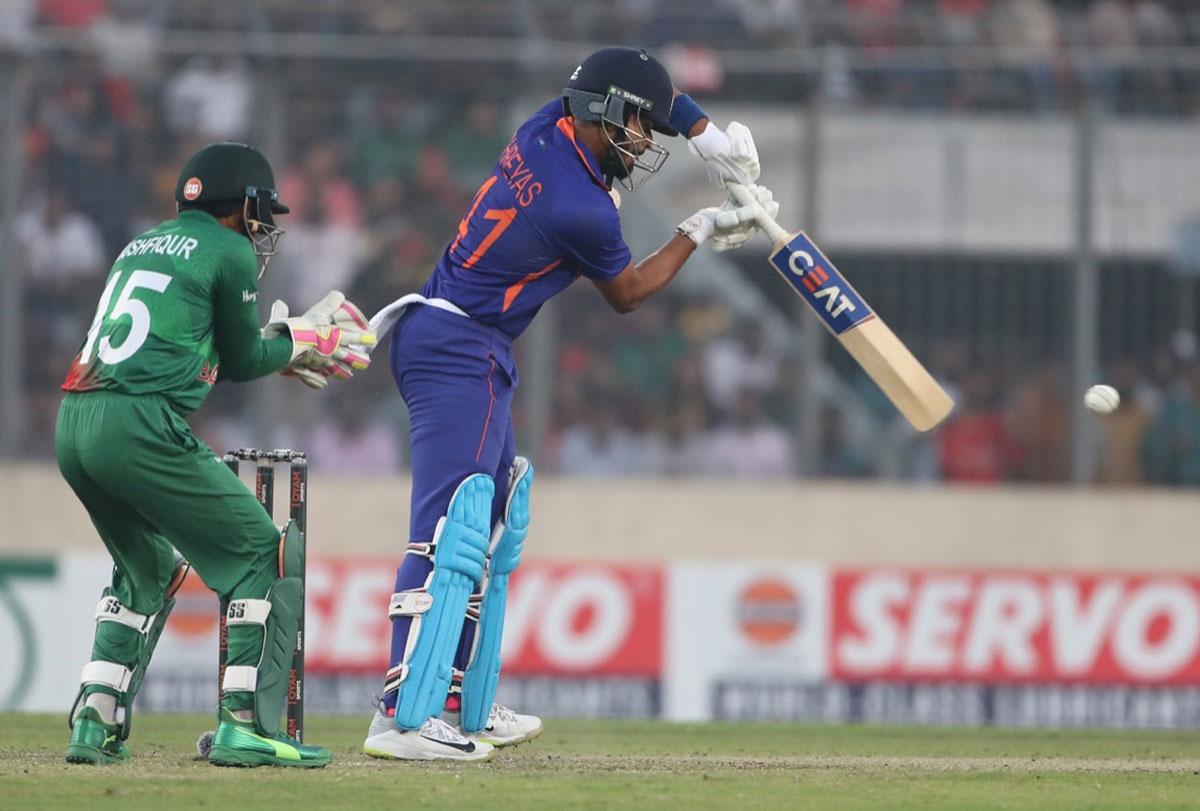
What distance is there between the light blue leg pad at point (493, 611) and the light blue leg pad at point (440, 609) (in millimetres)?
249

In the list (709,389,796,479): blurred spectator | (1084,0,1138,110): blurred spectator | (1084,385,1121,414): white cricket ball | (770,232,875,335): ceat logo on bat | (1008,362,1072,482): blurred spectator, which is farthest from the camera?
(1084,0,1138,110): blurred spectator

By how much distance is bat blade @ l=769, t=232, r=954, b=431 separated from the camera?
679 cm

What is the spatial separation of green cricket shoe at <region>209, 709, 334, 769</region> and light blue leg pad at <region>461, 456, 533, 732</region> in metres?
0.66

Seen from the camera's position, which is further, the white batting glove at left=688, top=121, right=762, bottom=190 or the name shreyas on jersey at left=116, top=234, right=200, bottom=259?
the white batting glove at left=688, top=121, right=762, bottom=190

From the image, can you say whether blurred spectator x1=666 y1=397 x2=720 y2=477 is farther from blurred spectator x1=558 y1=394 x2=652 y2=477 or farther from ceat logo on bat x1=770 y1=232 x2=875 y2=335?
ceat logo on bat x1=770 y1=232 x2=875 y2=335

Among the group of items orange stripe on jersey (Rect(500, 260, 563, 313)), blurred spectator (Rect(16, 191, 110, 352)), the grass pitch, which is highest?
blurred spectator (Rect(16, 191, 110, 352))

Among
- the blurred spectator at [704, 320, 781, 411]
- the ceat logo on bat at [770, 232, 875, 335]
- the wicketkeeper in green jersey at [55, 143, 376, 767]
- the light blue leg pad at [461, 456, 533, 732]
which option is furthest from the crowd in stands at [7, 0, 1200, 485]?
the wicketkeeper in green jersey at [55, 143, 376, 767]

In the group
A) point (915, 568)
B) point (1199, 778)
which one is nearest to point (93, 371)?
point (1199, 778)

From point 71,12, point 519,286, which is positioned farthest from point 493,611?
point 71,12

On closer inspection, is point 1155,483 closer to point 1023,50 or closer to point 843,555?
point 843,555

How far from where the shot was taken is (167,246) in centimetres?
584

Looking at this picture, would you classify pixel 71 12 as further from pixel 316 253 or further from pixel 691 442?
pixel 691 442

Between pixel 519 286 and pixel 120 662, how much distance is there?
1.73 metres

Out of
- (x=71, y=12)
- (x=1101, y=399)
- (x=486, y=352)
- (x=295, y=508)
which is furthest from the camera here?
(x=71, y=12)
